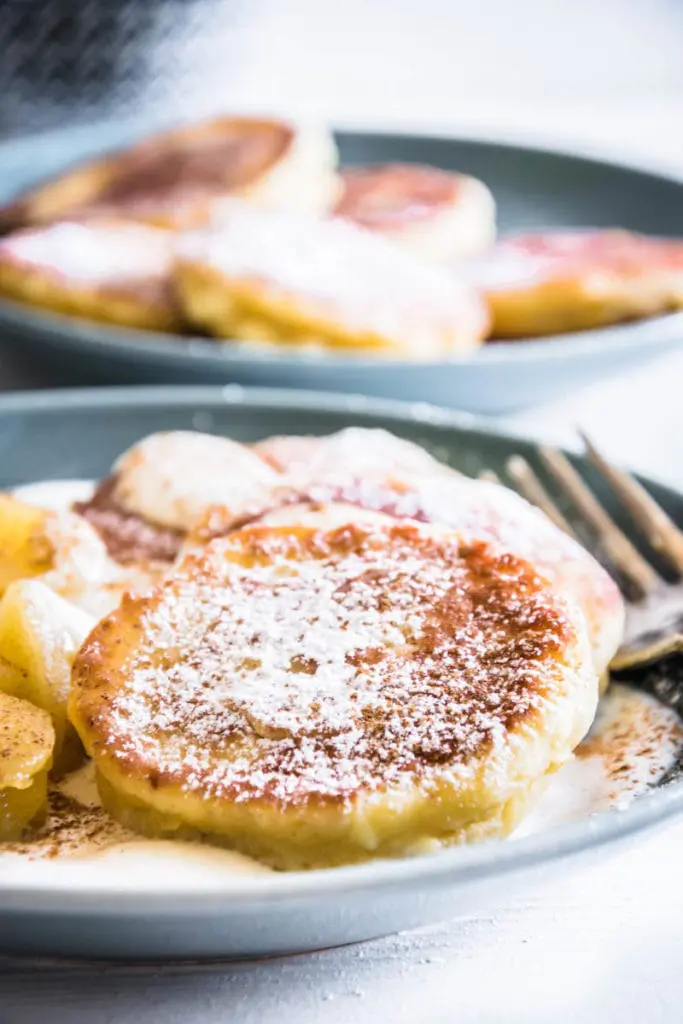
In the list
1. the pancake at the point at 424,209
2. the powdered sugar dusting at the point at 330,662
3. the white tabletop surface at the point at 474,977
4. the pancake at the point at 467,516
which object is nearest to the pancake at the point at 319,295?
the pancake at the point at 424,209

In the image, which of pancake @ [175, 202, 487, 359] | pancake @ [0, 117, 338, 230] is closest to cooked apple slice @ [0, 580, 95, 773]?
pancake @ [175, 202, 487, 359]

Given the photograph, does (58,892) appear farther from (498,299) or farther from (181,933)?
(498,299)

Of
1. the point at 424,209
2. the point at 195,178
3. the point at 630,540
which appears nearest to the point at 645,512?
the point at 630,540

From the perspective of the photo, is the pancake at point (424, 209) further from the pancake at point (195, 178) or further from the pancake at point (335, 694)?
the pancake at point (335, 694)

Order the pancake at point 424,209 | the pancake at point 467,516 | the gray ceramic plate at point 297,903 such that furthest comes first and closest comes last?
the pancake at point 424,209
the pancake at point 467,516
the gray ceramic plate at point 297,903

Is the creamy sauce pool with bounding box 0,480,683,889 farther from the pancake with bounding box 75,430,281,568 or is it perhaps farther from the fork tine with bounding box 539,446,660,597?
the pancake with bounding box 75,430,281,568
